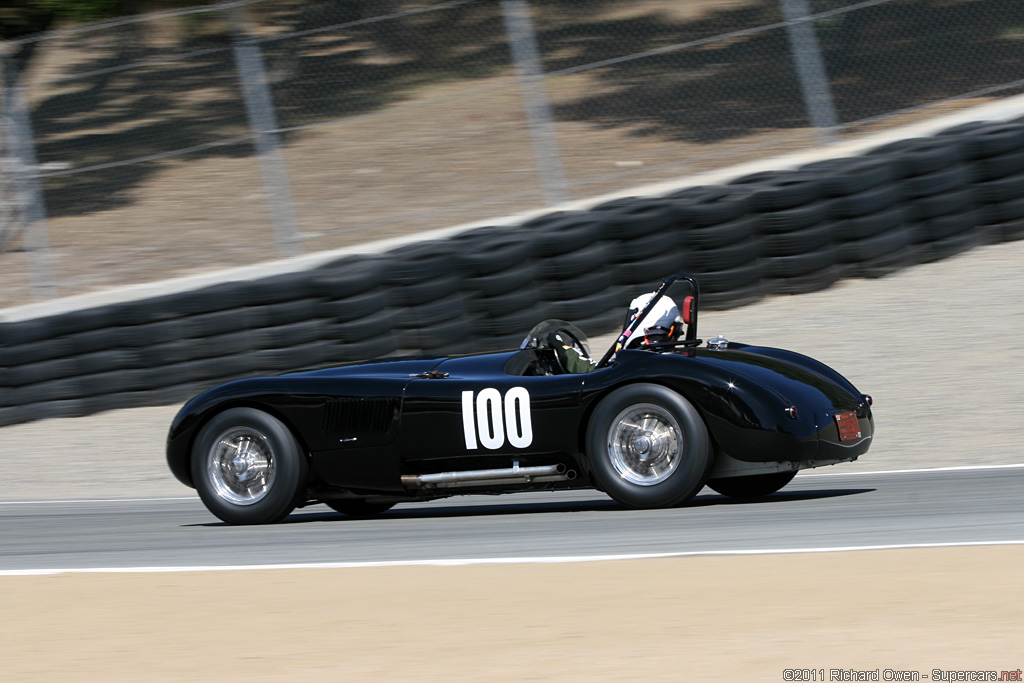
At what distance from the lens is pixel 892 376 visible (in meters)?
10.4

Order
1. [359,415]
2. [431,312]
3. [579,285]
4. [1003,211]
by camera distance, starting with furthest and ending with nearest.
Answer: [1003,211], [579,285], [431,312], [359,415]

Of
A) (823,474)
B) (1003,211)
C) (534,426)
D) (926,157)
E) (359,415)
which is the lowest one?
(823,474)

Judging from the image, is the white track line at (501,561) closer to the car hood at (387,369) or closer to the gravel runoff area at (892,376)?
the car hood at (387,369)

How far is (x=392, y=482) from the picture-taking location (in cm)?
731

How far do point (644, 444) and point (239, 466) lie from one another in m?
2.22

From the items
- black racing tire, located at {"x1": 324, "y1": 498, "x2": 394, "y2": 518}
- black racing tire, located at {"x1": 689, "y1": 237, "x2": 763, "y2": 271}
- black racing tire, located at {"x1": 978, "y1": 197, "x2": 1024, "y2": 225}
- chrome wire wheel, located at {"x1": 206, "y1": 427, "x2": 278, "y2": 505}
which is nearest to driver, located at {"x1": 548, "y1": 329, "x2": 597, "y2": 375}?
black racing tire, located at {"x1": 324, "y1": 498, "x2": 394, "y2": 518}

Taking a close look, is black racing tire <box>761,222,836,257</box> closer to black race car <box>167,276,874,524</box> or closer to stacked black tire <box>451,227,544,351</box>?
stacked black tire <box>451,227,544,351</box>

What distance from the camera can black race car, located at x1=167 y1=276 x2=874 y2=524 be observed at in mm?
6715

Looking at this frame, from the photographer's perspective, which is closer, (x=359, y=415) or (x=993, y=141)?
(x=359, y=415)

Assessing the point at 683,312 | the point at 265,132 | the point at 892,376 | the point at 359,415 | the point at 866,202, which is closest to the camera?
the point at 359,415

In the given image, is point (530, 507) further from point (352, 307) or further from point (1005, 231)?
point (1005, 231)

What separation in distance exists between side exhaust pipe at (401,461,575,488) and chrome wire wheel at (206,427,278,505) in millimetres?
828

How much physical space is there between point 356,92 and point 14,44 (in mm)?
3109

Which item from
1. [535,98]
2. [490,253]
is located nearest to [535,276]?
[490,253]
